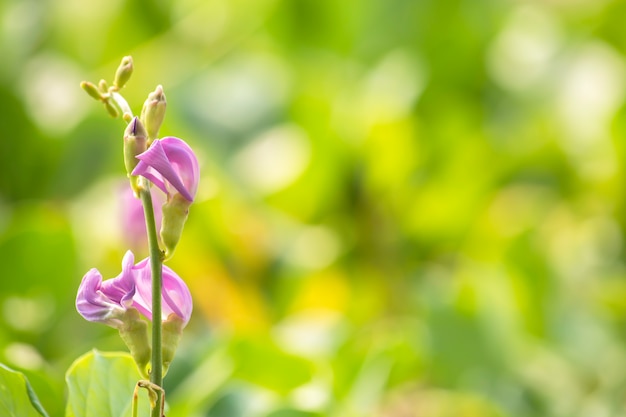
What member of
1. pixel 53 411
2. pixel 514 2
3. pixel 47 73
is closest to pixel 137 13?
pixel 47 73

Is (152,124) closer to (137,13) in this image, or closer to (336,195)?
(336,195)

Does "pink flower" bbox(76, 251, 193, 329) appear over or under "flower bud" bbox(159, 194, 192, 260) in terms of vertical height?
under

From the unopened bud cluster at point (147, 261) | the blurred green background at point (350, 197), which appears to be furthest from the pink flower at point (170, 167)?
the blurred green background at point (350, 197)

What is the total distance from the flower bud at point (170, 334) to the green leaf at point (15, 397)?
60 mm

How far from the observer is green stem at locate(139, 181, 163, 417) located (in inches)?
15.6

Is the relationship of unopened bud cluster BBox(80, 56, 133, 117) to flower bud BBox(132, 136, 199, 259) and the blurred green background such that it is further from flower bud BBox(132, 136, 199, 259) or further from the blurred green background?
the blurred green background

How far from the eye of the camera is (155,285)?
1.33ft

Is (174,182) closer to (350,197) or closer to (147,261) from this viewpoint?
(147,261)

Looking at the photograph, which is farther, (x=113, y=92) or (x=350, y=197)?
(x=350, y=197)

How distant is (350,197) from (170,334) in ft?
3.21

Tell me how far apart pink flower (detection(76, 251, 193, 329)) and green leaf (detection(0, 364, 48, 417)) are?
0.05 meters

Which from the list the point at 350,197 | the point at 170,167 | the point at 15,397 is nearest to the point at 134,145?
the point at 170,167

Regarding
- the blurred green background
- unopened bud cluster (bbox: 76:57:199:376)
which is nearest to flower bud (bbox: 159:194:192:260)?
unopened bud cluster (bbox: 76:57:199:376)

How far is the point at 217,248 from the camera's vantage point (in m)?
1.24
